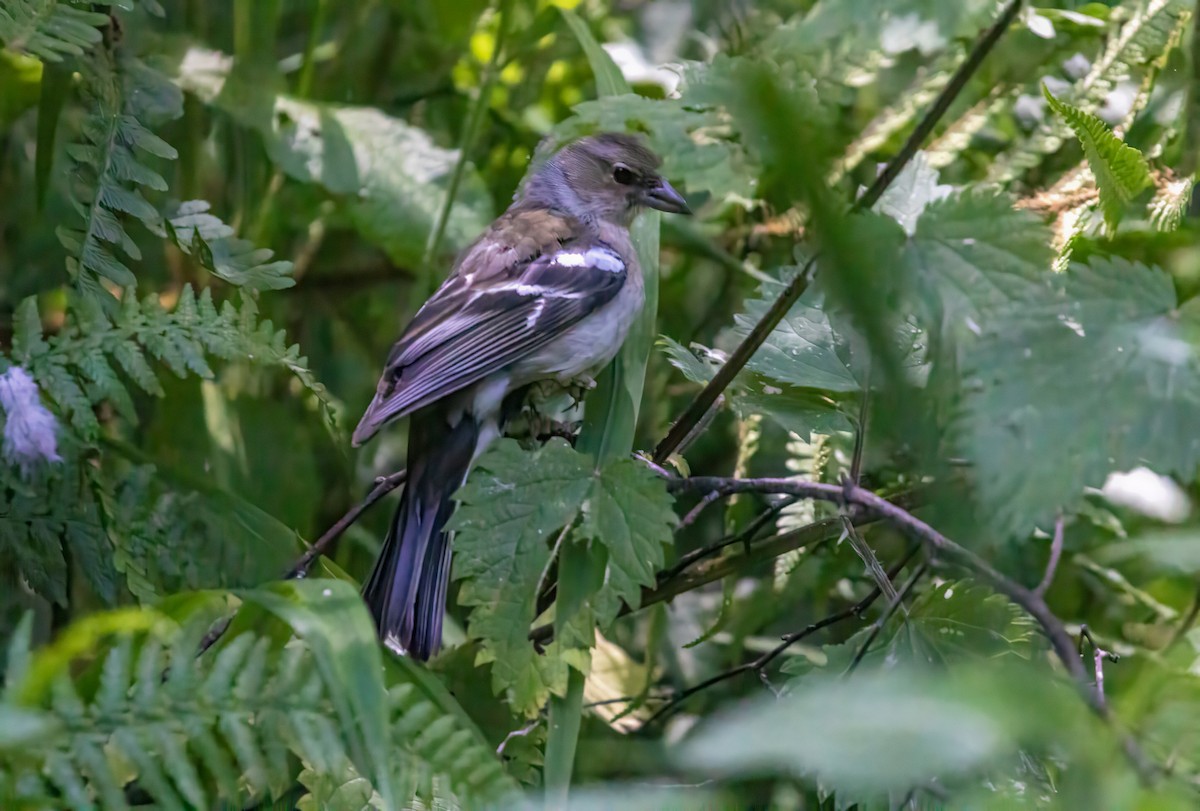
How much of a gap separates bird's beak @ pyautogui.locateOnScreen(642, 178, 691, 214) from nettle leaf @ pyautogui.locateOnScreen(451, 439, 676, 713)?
4.51 ft

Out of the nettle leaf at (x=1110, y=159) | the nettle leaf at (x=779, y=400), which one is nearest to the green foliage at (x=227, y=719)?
the nettle leaf at (x=779, y=400)

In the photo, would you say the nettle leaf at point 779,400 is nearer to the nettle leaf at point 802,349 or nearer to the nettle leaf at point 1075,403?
the nettle leaf at point 802,349

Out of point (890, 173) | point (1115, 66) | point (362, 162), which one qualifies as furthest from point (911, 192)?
point (362, 162)

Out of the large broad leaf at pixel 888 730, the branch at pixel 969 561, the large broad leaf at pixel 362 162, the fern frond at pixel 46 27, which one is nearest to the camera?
the large broad leaf at pixel 888 730

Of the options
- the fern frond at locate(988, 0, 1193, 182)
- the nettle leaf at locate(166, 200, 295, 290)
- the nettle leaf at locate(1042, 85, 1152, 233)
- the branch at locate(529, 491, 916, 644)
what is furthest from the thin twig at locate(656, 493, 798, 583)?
the fern frond at locate(988, 0, 1193, 182)

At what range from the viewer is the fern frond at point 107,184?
182 centimetres

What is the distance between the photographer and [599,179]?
3.25m

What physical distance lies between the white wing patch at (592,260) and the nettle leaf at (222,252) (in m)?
0.93

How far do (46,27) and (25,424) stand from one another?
0.57 meters

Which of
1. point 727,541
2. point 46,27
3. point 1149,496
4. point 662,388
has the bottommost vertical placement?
point 1149,496

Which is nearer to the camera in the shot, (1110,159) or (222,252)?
(1110,159)

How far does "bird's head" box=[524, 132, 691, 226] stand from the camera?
10.4ft

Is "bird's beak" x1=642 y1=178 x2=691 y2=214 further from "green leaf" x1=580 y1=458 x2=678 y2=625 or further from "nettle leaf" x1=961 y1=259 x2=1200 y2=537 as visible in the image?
"nettle leaf" x1=961 y1=259 x2=1200 y2=537

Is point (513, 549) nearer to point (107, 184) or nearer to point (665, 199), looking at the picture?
point (107, 184)
